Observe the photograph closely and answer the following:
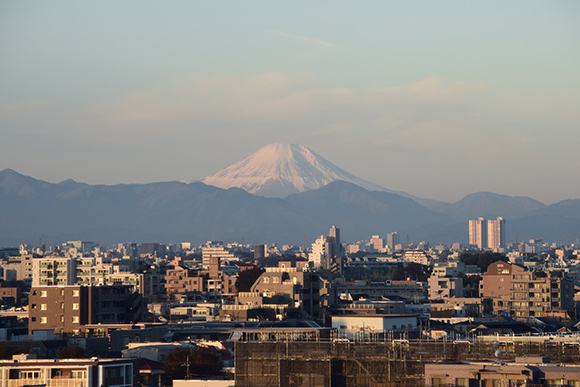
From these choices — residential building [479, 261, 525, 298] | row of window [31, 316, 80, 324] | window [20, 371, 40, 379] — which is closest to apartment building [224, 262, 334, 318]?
row of window [31, 316, 80, 324]

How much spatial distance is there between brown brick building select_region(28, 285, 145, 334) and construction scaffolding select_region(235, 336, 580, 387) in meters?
38.1

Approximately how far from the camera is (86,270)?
3797 inches

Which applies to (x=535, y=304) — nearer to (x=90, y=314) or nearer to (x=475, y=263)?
(x=90, y=314)

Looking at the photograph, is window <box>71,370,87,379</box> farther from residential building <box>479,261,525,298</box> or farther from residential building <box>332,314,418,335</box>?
residential building <box>479,261,525,298</box>

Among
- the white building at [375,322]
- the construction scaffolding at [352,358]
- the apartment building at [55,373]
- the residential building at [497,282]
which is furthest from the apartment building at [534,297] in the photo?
the construction scaffolding at [352,358]

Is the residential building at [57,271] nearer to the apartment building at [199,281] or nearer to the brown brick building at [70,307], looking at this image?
the apartment building at [199,281]

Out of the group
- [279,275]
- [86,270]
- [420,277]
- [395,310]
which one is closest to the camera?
[395,310]

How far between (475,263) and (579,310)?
6285 cm

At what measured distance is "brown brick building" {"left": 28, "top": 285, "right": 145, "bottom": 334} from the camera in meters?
65.6

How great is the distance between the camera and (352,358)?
2664cm

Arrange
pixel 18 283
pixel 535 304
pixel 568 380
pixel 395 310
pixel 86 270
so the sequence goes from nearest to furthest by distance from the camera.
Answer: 1. pixel 568 380
2. pixel 395 310
3. pixel 535 304
4. pixel 86 270
5. pixel 18 283

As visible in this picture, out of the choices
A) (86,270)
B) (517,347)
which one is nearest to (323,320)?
(86,270)

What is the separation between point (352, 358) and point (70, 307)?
4121 centimetres

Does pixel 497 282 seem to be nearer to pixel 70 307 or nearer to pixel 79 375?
pixel 70 307
